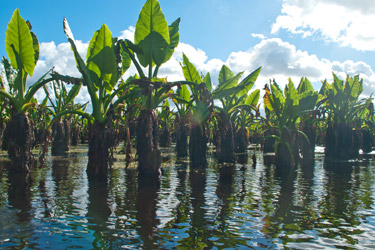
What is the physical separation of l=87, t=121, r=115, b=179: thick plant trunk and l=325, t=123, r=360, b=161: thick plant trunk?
415 inches

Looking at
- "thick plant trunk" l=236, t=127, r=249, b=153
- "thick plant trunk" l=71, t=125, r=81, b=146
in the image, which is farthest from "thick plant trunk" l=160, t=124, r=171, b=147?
"thick plant trunk" l=71, t=125, r=81, b=146

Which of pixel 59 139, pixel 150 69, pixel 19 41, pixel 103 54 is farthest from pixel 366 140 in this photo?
pixel 19 41

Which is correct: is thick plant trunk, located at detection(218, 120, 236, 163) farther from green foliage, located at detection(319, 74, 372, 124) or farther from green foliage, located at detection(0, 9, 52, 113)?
green foliage, located at detection(0, 9, 52, 113)

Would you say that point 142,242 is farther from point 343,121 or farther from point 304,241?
point 343,121

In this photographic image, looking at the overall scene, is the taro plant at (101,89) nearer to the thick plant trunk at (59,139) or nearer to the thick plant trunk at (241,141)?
the thick plant trunk at (59,139)

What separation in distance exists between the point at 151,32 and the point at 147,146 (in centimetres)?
290

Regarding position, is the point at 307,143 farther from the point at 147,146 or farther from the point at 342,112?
the point at 147,146

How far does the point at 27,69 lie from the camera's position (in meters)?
8.77

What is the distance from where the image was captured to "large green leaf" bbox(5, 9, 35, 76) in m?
8.24

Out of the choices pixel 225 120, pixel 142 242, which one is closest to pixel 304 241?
pixel 142 242

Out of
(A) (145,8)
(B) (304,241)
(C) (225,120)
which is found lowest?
(B) (304,241)

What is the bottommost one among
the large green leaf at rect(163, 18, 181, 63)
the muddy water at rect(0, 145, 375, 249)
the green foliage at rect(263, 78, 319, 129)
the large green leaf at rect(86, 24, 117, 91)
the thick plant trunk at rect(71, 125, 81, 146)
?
the muddy water at rect(0, 145, 375, 249)

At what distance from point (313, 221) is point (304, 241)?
0.89 m

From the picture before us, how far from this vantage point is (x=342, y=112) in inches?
567
